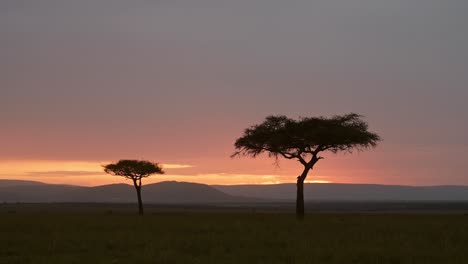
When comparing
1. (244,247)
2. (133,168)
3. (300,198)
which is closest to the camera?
(244,247)

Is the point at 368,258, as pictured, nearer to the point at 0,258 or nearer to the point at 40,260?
the point at 40,260

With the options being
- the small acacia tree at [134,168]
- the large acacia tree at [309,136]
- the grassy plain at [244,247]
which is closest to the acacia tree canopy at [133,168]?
the small acacia tree at [134,168]

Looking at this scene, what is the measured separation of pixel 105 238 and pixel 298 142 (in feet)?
101

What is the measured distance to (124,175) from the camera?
289 ft

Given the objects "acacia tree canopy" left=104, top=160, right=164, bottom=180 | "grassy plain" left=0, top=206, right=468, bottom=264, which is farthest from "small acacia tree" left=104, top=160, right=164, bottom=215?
"grassy plain" left=0, top=206, right=468, bottom=264

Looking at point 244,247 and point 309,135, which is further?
point 309,135

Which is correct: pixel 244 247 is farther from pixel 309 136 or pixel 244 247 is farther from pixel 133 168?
pixel 133 168

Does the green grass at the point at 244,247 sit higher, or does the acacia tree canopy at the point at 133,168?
the acacia tree canopy at the point at 133,168

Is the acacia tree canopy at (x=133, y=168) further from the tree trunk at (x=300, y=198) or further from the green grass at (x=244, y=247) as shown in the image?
the green grass at (x=244, y=247)

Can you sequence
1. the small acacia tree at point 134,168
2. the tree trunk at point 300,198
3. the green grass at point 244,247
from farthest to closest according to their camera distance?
1. the small acacia tree at point 134,168
2. the tree trunk at point 300,198
3. the green grass at point 244,247

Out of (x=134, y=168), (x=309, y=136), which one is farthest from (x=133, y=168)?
(x=309, y=136)

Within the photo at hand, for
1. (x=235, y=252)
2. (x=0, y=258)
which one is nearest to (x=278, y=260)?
(x=235, y=252)

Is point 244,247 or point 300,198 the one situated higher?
point 300,198

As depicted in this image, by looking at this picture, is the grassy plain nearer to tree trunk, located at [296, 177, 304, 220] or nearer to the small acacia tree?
tree trunk, located at [296, 177, 304, 220]
